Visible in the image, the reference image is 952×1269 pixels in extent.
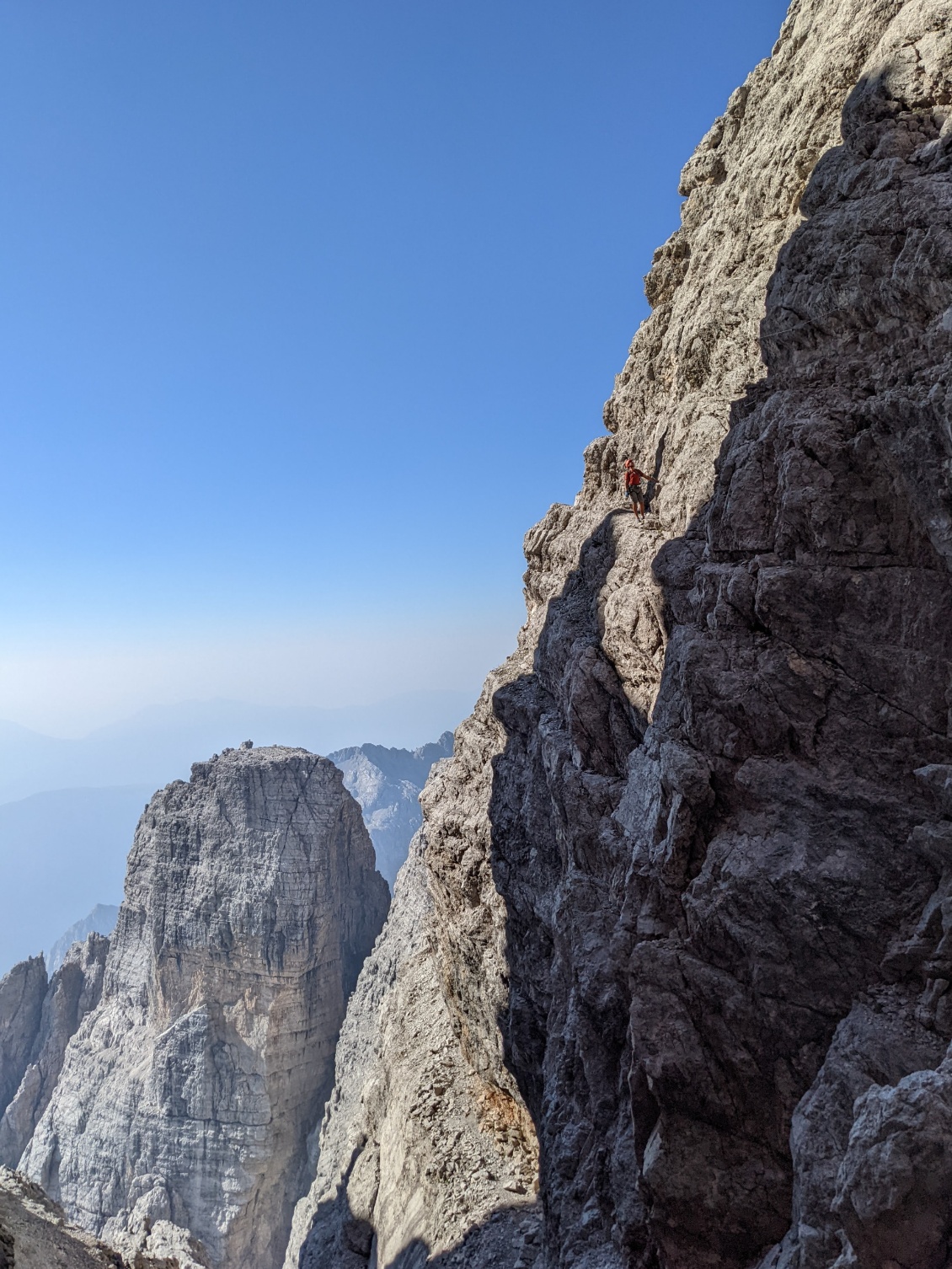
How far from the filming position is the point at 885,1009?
9219mm

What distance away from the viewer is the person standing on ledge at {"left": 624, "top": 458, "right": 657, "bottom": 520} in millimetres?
20438

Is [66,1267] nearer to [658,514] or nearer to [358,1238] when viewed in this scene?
[358,1238]

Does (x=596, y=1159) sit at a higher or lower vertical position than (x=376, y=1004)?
higher

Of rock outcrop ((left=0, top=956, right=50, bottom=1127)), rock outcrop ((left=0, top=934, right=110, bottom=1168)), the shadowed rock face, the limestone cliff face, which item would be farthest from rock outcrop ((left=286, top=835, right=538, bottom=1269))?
rock outcrop ((left=0, top=956, right=50, bottom=1127))

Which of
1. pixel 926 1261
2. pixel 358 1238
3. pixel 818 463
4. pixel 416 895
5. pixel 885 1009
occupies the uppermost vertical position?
pixel 818 463

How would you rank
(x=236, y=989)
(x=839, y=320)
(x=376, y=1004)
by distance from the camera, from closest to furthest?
(x=839, y=320)
(x=376, y=1004)
(x=236, y=989)

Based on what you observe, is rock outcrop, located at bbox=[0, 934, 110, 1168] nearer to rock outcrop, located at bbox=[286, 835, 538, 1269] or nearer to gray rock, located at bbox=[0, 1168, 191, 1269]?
rock outcrop, located at bbox=[286, 835, 538, 1269]

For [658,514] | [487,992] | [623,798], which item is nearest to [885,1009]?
[623,798]

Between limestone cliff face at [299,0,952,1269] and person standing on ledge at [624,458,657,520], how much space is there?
76 cm

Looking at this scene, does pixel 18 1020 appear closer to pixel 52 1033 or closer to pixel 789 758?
pixel 52 1033

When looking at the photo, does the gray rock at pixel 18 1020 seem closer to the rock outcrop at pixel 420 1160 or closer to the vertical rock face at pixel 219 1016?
the vertical rock face at pixel 219 1016

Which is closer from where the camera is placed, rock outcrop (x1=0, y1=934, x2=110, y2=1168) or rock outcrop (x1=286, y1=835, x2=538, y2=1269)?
rock outcrop (x1=286, y1=835, x2=538, y2=1269)

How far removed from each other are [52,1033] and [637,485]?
3227 inches

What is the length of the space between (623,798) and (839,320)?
10.7 meters
